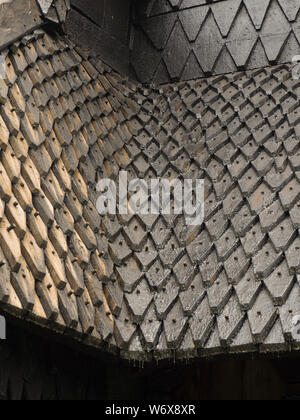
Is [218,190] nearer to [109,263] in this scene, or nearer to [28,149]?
[109,263]

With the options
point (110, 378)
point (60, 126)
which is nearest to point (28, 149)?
point (60, 126)

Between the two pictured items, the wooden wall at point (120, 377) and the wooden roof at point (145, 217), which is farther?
the wooden roof at point (145, 217)

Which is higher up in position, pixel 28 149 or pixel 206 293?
pixel 28 149

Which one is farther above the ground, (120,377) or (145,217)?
(145,217)

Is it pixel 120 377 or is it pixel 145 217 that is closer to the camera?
pixel 120 377

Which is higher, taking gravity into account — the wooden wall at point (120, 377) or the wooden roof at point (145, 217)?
the wooden roof at point (145, 217)

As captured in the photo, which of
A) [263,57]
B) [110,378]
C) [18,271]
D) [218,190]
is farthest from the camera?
[263,57]

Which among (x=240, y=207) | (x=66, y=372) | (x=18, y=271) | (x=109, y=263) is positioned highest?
(x=240, y=207)

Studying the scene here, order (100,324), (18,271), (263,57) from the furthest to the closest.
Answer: (263,57), (100,324), (18,271)

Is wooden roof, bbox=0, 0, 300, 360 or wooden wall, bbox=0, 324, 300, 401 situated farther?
wooden roof, bbox=0, 0, 300, 360

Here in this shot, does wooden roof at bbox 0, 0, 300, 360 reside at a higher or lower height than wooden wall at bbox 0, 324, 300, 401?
higher

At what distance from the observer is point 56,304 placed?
535 cm

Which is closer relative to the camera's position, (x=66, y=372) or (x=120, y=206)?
(x=66, y=372)

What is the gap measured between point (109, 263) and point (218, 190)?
3.31 feet
